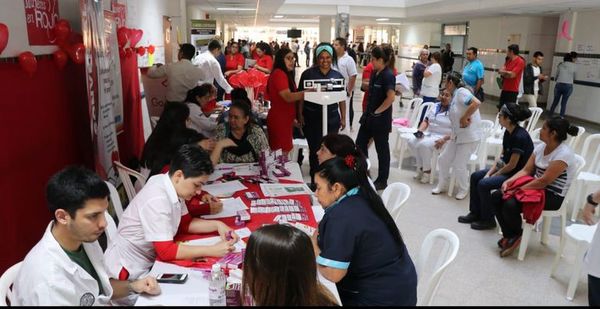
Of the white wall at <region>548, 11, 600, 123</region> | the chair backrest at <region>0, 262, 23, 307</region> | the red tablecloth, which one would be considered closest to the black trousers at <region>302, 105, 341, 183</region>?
the red tablecloth

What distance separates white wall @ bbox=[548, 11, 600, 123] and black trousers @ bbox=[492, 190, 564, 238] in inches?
268

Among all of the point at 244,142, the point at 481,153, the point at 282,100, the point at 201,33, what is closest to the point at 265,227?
the point at 244,142

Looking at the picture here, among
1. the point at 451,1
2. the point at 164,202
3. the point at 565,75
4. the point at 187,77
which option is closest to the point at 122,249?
the point at 164,202

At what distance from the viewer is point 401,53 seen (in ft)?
73.6

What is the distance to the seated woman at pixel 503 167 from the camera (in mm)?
3809

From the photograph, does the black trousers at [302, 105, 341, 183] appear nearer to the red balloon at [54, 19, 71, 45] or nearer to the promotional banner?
the promotional banner

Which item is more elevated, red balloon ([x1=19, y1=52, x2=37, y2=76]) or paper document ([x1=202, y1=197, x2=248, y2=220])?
red balloon ([x1=19, y1=52, x2=37, y2=76])

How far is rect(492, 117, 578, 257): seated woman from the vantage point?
3.36m

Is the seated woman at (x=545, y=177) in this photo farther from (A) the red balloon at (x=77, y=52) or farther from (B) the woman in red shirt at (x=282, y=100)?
(A) the red balloon at (x=77, y=52)

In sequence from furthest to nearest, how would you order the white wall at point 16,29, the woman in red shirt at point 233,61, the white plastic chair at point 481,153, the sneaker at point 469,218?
the woman in red shirt at point 233,61, the white plastic chair at point 481,153, the sneaker at point 469,218, the white wall at point 16,29

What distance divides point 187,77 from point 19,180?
308 cm

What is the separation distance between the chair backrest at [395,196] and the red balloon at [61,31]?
2.54 meters

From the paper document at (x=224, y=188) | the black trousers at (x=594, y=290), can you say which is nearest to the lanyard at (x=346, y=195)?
the paper document at (x=224, y=188)

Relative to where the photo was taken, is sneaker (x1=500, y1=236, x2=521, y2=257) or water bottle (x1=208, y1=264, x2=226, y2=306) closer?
water bottle (x1=208, y1=264, x2=226, y2=306)
